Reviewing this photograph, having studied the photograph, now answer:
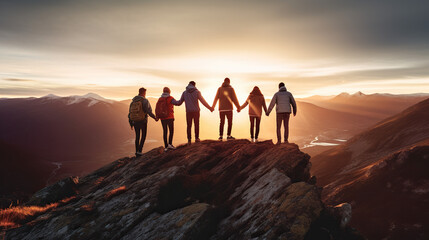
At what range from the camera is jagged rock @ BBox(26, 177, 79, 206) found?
1853 cm

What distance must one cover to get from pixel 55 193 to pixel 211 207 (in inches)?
610

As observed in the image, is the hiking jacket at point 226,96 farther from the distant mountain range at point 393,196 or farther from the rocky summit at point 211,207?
the distant mountain range at point 393,196

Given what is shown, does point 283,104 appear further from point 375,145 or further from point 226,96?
point 375,145

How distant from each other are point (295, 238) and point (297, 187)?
9.96 feet

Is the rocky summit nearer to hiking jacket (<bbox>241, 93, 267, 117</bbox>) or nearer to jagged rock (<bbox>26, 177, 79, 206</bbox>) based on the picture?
jagged rock (<bbox>26, 177, 79, 206</bbox>)

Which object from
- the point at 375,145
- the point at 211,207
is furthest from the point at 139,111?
the point at 375,145

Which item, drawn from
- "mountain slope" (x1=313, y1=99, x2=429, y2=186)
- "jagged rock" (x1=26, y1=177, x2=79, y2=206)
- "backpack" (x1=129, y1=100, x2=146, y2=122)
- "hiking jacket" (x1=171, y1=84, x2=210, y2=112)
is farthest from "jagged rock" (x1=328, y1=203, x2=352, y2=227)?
"mountain slope" (x1=313, y1=99, x2=429, y2=186)

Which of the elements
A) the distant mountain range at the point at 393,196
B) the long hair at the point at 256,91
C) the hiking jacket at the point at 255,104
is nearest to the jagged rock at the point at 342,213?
the hiking jacket at the point at 255,104

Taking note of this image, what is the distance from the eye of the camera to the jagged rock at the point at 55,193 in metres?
18.5

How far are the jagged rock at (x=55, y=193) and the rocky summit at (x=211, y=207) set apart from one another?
0.33 ft

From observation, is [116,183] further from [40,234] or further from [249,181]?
[249,181]

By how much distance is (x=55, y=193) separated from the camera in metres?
19.2

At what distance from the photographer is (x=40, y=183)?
7490 inches

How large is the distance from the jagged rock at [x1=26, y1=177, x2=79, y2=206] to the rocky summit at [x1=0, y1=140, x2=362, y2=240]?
0.33 feet
